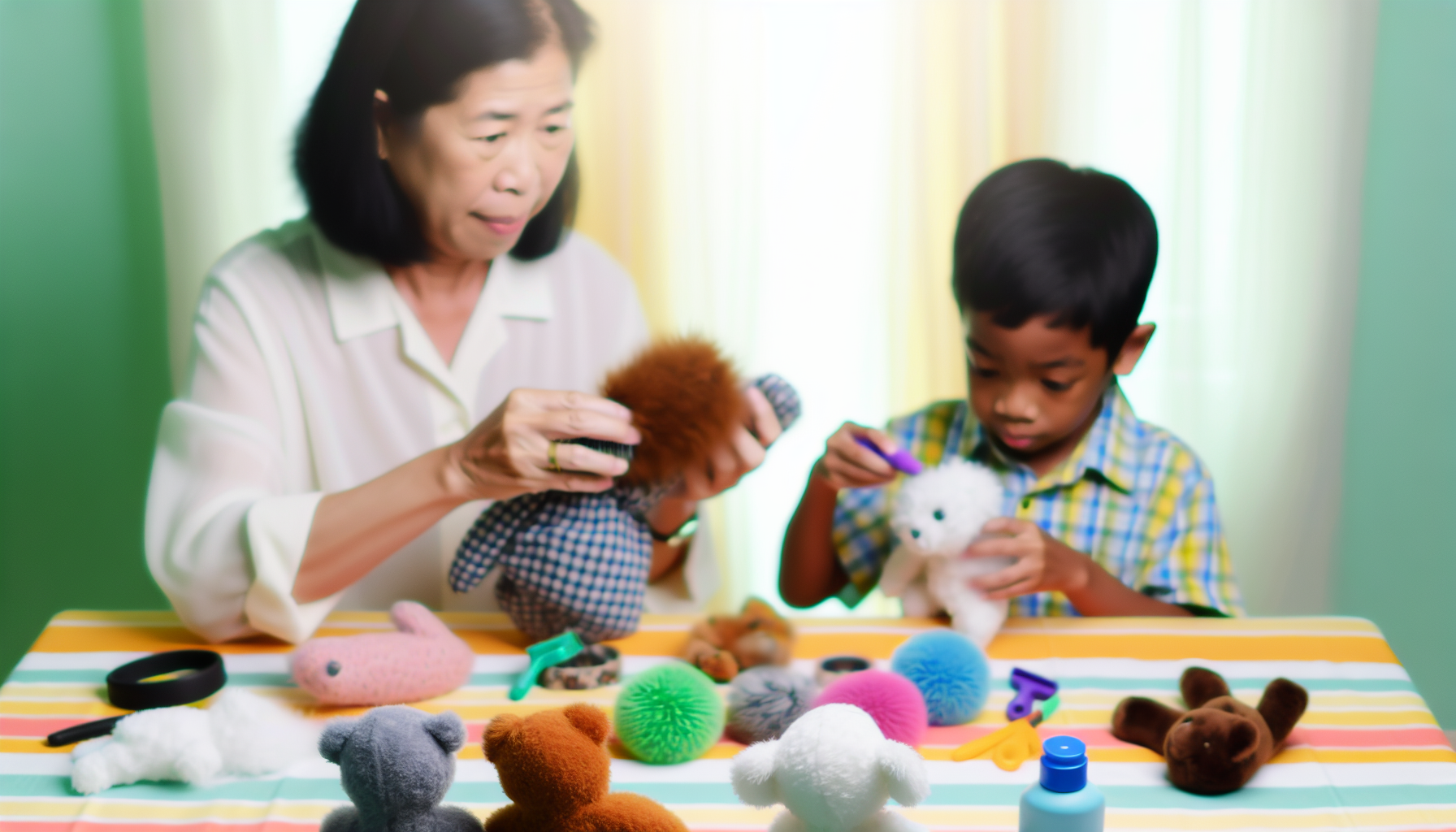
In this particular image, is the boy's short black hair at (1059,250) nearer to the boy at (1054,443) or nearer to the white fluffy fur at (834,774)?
the boy at (1054,443)

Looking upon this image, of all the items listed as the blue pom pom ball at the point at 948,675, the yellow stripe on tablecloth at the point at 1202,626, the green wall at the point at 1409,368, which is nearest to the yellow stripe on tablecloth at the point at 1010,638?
the yellow stripe on tablecloth at the point at 1202,626

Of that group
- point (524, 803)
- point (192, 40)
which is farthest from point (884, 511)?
point (192, 40)

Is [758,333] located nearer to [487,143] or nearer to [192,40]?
[487,143]

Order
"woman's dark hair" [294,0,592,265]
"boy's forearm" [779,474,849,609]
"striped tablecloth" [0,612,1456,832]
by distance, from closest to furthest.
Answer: "striped tablecloth" [0,612,1456,832] < "woman's dark hair" [294,0,592,265] < "boy's forearm" [779,474,849,609]

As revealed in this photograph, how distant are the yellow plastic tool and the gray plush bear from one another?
38 centimetres

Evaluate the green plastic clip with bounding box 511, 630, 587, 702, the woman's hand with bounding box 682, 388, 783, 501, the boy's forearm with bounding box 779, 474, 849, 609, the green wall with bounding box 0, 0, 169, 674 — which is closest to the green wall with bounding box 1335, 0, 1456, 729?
the boy's forearm with bounding box 779, 474, 849, 609

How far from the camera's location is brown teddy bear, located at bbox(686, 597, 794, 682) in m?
0.89

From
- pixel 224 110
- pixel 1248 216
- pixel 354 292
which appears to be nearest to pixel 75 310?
pixel 224 110

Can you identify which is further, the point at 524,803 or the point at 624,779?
Result: the point at 624,779

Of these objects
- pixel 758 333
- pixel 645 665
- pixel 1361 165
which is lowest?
pixel 645 665

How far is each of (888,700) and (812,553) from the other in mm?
410

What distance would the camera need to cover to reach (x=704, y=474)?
40.9 inches

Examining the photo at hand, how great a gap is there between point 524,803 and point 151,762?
34 centimetres

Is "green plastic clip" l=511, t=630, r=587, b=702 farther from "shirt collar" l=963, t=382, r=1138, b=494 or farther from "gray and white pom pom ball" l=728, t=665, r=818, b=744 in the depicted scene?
"shirt collar" l=963, t=382, r=1138, b=494
